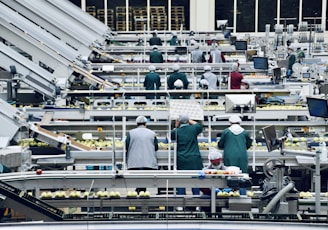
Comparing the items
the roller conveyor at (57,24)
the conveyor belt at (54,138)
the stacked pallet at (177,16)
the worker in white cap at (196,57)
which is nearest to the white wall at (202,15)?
the stacked pallet at (177,16)

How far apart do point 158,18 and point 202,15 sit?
61.2 inches

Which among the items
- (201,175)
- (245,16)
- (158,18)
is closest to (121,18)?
(158,18)

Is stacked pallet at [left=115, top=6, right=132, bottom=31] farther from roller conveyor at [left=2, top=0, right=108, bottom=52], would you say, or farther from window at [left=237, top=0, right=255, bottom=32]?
roller conveyor at [left=2, top=0, right=108, bottom=52]

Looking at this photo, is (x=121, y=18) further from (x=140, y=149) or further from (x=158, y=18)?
(x=140, y=149)

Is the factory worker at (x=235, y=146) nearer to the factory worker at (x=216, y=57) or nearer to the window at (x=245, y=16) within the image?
the factory worker at (x=216, y=57)

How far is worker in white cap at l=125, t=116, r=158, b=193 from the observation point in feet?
24.5

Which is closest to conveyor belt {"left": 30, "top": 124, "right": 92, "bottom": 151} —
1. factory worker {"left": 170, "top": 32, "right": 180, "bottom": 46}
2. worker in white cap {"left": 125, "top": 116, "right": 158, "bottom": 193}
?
worker in white cap {"left": 125, "top": 116, "right": 158, "bottom": 193}

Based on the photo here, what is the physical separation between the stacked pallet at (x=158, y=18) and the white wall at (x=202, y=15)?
98cm

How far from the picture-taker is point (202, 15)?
23516 mm

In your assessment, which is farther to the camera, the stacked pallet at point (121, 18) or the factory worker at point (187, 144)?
the stacked pallet at point (121, 18)

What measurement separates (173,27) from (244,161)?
16899mm

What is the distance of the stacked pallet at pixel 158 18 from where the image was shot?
2372 centimetres

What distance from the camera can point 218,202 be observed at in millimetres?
5996

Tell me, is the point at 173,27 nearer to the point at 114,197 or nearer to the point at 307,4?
the point at 307,4
